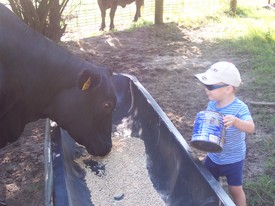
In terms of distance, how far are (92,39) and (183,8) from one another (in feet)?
11.6

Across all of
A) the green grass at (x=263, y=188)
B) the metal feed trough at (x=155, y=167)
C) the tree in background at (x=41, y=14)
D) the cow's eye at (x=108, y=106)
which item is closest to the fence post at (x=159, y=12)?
the tree in background at (x=41, y=14)

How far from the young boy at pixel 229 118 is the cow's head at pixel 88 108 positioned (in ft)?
2.39

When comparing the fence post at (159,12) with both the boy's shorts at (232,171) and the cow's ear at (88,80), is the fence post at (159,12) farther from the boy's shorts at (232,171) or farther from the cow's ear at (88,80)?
the boy's shorts at (232,171)

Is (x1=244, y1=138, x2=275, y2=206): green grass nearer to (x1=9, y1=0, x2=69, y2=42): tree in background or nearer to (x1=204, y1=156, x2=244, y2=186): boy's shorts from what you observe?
(x1=204, y1=156, x2=244, y2=186): boy's shorts

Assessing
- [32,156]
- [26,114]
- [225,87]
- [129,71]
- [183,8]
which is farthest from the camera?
[183,8]

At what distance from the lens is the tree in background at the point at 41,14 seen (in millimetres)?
5879

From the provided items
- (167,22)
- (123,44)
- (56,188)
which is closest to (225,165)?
(56,188)

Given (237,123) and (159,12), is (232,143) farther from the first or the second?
(159,12)

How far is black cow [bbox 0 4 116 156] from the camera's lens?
2.94 m

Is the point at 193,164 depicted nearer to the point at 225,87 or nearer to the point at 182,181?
the point at 182,181

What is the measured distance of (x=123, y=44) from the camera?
7809 mm

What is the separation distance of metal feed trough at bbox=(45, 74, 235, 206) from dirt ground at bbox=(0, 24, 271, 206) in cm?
45

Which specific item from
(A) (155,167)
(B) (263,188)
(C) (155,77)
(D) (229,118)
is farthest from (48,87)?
(C) (155,77)

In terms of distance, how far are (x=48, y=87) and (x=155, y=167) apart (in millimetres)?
1145
